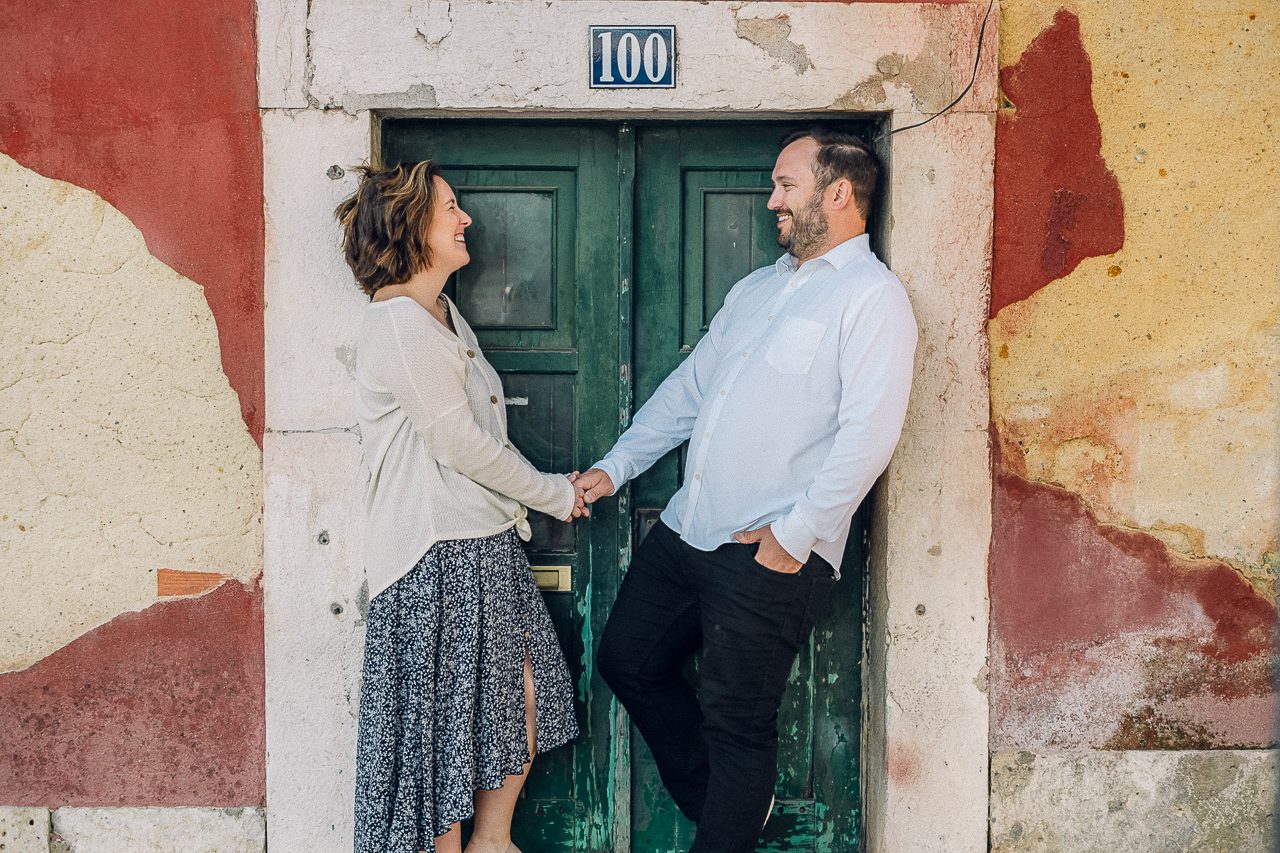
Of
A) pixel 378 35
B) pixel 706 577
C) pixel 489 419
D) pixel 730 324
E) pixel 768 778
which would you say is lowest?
pixel 768 778

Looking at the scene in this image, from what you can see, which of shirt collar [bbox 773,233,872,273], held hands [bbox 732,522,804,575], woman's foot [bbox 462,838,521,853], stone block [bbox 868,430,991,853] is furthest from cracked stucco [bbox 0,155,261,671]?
stone block [bbox 868,430,991,853]

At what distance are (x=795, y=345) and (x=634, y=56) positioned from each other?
926 millimetres

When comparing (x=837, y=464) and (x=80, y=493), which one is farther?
(x=80, y=493)

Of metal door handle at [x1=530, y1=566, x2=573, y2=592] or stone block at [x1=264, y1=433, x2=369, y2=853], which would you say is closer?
stone block at [x1=264, y1=433, x2=369, y2=853]

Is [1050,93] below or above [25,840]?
above

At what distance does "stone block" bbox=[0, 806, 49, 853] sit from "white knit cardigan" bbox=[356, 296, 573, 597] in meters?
1.25

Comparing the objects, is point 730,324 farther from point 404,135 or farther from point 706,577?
point 404,135

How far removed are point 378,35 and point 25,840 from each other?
248 cm

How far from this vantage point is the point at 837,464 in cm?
264

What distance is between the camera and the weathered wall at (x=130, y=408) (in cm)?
300

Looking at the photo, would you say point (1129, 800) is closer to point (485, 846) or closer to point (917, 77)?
point (485, 846)

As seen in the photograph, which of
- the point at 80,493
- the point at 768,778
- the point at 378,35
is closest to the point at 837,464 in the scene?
the point at 768,778

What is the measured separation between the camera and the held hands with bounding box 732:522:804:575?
2.75 metres

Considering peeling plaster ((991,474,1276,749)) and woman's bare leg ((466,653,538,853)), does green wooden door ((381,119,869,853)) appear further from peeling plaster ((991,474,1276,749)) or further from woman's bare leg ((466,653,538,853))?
peeling plaster ((991,474,1276,749))
